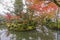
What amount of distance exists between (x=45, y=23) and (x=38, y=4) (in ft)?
5.84

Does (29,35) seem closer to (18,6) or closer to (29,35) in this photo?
(29,35)

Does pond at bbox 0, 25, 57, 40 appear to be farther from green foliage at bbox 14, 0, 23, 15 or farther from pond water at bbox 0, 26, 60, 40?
green foliage at bbox 14, 0, 23, 15

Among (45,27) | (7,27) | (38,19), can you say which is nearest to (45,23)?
(45,27)

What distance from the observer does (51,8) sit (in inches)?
299

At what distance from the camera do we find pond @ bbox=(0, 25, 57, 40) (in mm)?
7023

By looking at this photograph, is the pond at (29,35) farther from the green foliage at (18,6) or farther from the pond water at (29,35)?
the green foliage at (18,6)

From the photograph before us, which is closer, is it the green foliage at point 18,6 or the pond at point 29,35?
the pond at point 29,35

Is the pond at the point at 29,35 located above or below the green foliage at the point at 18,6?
below

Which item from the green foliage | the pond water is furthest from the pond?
the green foliage

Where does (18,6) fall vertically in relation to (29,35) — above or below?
above

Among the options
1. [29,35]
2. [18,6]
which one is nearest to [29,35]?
[29,35]

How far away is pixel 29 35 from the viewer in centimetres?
750

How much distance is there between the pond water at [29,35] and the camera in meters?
7.02

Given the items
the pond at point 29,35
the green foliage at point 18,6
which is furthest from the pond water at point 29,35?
the green foliage at point 18,6
